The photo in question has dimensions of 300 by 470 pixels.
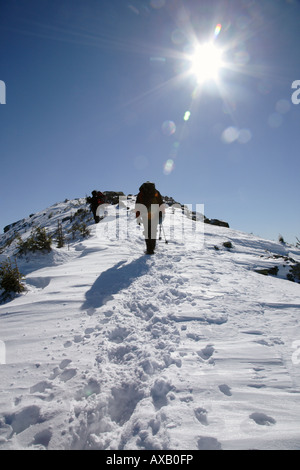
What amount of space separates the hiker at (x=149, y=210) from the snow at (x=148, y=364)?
106 inches

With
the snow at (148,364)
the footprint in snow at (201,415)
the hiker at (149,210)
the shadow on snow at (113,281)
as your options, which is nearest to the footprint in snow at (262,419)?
the snow at (148,364)

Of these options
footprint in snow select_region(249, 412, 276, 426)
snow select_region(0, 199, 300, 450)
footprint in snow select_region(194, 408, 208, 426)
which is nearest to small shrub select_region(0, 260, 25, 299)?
snow select_region(0, 199, 300, 450)

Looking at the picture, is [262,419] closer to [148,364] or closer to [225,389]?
[225,389]

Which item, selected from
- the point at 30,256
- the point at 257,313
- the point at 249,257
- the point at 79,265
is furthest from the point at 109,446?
the point at 249,257

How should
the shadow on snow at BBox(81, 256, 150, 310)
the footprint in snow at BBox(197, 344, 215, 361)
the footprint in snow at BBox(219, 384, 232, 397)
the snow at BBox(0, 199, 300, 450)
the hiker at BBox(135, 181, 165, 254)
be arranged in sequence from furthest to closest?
the hiker at BBox(135, 181, 165, 254) → the shadow on snow at BBox(81, 256, 150, 310) → the footprint in snow at BBox(197, 344, 215, 361) → the footprint in snow at BBox(219, 384, 232, 397) → the snow at BBox(0, 199, 300, 450)

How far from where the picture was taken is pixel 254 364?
2.64 metres

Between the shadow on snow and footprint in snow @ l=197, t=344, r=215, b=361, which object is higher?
the shadow on snow

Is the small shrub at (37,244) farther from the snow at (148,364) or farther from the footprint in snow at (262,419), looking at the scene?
the footprint in snow at (262,419)

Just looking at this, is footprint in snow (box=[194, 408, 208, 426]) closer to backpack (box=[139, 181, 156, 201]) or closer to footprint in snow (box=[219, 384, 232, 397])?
footprint in snow (box=[219, 384, 232, 397])

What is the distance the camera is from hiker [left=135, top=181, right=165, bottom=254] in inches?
316

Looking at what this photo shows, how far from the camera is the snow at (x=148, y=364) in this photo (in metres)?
1.84

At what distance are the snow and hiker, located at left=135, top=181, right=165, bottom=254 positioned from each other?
8.81 ft

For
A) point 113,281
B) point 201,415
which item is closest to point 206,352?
point 201,415

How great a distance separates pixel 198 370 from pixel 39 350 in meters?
2.05
